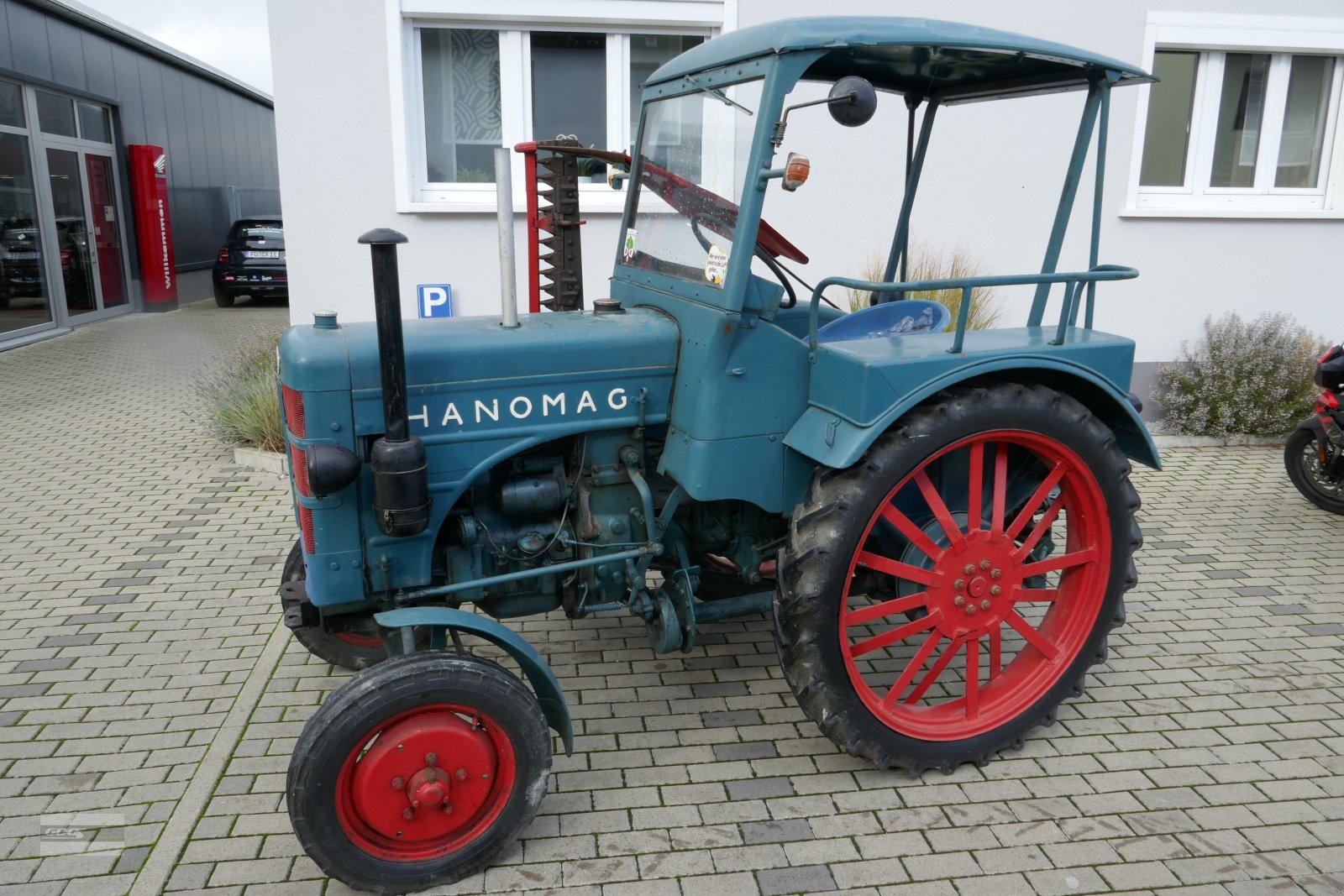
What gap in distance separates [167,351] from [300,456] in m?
Result: 9.26

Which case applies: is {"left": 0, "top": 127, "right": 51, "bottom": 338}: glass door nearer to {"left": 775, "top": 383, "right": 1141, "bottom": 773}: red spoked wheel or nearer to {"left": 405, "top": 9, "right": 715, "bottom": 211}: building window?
{"left": 405, "top": 9, "right": 715, "bottom": 211}: building window

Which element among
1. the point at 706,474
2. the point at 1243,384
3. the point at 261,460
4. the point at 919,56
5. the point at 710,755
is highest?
the point at 919,56

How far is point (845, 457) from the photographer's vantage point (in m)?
2.72

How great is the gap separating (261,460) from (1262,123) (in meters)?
7.54

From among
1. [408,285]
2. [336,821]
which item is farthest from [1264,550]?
[408,285]

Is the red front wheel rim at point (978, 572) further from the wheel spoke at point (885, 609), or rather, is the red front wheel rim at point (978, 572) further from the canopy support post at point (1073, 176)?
the canopy support post at point (1073, 176)

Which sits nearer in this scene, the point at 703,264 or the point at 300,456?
the point at 300,456

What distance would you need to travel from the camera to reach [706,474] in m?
2.88

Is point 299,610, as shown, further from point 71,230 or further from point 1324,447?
point 71,230

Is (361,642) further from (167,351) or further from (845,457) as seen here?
(167,351)

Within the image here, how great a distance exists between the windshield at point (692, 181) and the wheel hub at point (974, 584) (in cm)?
110

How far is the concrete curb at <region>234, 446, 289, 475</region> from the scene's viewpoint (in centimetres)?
624

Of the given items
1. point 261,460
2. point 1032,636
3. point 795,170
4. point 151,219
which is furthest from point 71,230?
point 1032,636

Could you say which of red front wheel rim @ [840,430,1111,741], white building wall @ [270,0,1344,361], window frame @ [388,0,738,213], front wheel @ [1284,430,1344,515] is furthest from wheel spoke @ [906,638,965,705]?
window frame @ [388,0,738,213]
